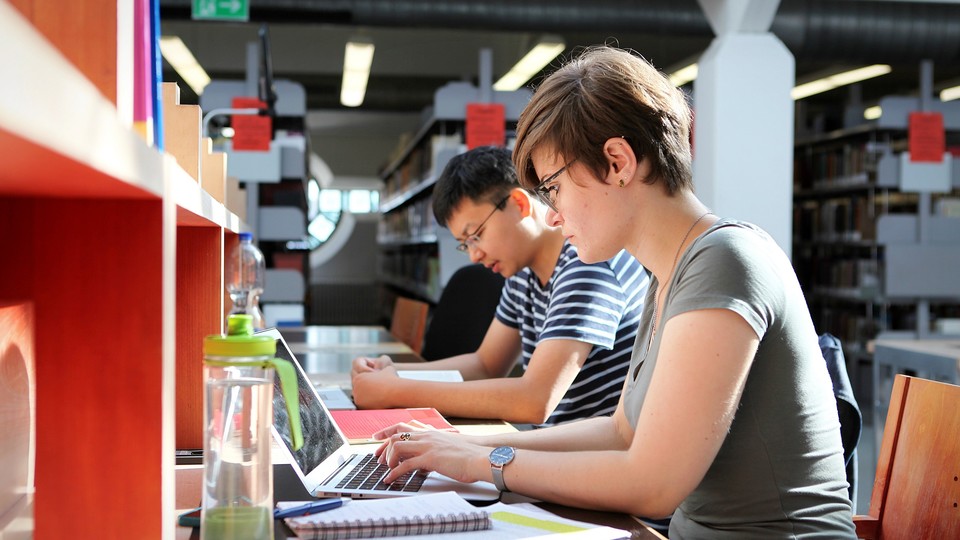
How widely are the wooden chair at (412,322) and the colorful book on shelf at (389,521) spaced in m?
3.05

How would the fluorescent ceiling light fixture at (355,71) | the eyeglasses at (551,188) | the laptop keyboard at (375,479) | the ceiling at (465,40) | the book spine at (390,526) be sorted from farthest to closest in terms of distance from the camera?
the fluorescent ceiling light fixture at (355,71), the ceiling at (465,40), the eyeglasses at (551,188), the laptop keyboard at (375,479), the book spine at (390,526)

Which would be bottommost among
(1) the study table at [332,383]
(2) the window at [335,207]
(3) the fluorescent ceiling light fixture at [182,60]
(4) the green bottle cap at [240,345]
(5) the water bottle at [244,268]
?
(1) the study table at [332,383]

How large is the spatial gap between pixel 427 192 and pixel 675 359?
6.61m

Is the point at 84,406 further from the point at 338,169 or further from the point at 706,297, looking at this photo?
the point at 338,169

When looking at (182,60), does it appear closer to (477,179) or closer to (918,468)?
(477,179)

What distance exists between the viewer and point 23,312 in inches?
27.0

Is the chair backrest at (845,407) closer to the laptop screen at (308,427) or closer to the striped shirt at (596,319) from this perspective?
the striped shirt at (596,319)

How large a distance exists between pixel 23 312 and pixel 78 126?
0.97ft

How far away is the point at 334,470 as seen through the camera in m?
1.34

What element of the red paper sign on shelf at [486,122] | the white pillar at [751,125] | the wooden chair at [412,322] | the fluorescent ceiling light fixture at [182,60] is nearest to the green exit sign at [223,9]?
the fluorescent ceiling light fixture at [182,60]

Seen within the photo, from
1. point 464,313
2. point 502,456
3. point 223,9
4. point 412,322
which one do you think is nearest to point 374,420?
point 502,456

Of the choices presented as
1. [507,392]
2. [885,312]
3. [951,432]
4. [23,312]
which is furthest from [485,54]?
[23,312]

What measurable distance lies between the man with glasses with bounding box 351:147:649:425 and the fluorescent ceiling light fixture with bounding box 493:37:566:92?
17.7 feet

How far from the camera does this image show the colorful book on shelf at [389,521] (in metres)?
1.02
